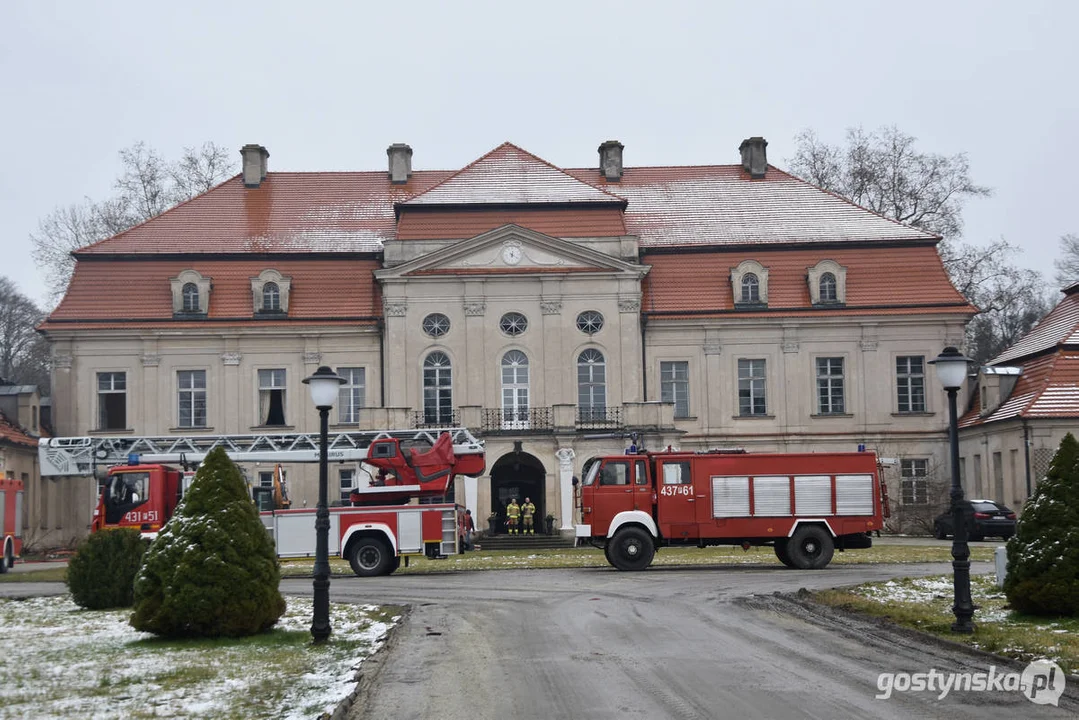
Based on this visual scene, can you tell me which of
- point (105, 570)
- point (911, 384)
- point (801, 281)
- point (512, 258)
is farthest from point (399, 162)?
point (105, 570)

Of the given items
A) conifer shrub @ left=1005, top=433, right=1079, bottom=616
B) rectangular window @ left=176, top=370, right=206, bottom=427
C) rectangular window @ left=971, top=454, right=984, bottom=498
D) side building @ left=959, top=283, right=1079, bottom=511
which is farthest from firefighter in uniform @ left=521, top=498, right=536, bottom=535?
conifer shrub @ left=1005, top=433, right=1079, bottom=616

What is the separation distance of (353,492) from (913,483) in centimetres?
2562

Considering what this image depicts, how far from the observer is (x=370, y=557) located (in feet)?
94.6

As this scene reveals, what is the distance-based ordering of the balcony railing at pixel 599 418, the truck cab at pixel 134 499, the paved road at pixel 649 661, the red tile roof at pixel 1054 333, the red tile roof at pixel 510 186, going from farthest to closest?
the red tile roof at pixel 510 186 → the balcony railing at pixel 599 418 → the red tile roof at pixel 1054 333 → the truck cab at pixel 134 499 → the paved road at pixel 649 661

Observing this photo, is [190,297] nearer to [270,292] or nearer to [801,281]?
[270,292]

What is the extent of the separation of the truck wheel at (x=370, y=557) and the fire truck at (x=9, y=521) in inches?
448

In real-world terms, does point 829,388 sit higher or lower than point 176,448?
higher

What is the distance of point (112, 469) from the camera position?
30.9m

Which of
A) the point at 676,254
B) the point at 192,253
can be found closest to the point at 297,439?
the point at 192,253

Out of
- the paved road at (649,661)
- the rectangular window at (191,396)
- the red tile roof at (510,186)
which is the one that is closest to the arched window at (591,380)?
the red tile roof at (510,186)

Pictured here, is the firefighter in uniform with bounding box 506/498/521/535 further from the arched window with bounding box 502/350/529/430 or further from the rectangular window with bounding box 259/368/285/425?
the rectangular window with bounding box 259/368/285/425

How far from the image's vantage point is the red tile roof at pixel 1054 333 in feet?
146

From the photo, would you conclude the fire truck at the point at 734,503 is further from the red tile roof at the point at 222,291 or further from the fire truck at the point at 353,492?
the red tile roof at the point at 222,291

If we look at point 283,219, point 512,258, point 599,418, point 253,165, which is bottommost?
point 599,418
